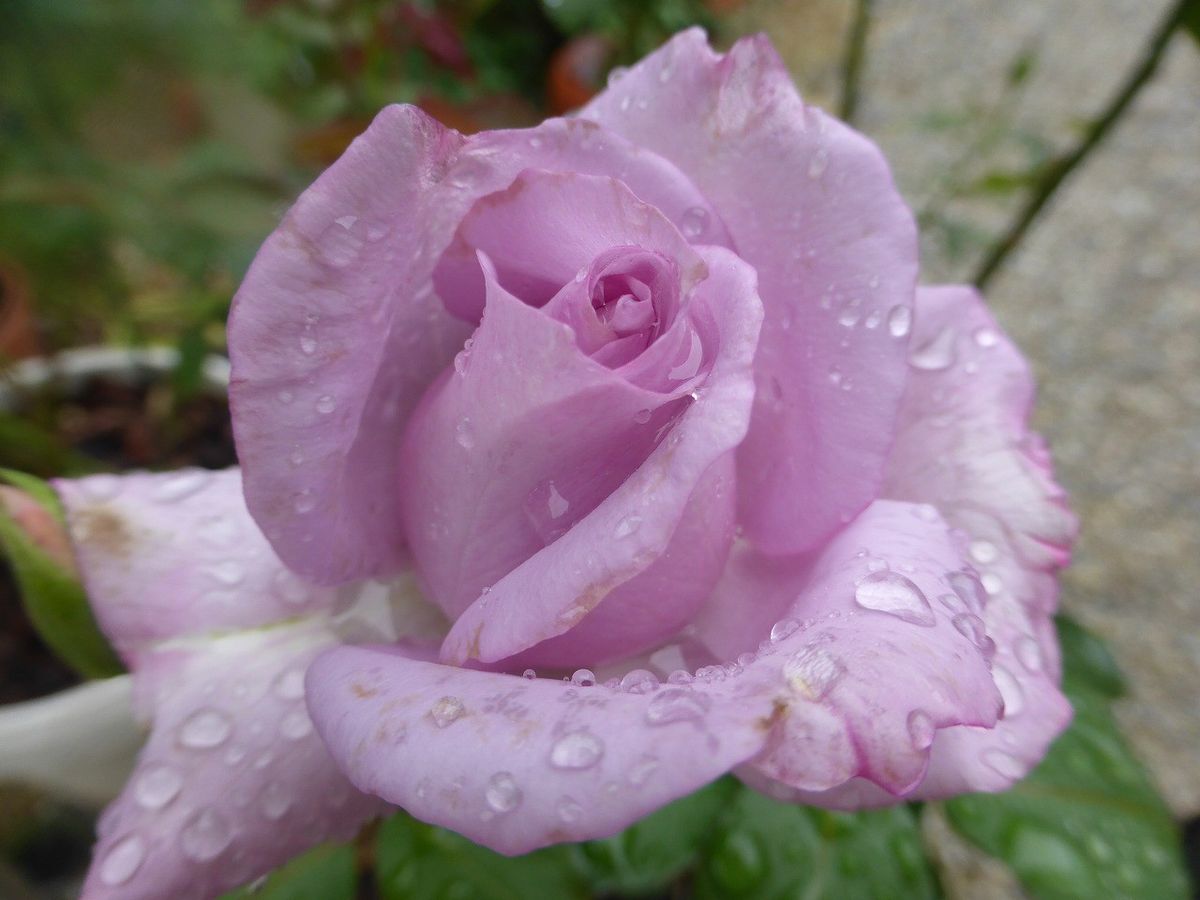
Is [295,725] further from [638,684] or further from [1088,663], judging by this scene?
[1088,663]

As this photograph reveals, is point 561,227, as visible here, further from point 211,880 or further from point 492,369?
point 211,880

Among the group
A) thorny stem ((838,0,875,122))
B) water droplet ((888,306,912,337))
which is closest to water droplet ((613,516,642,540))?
water droplet ((888,306,912,337))

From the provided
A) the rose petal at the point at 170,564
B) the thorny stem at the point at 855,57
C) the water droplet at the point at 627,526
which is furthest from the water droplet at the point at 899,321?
the thorny stem at the point at 855,57

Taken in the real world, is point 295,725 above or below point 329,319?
below

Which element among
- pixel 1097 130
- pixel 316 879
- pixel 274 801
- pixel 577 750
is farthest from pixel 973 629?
pixel 1097 130

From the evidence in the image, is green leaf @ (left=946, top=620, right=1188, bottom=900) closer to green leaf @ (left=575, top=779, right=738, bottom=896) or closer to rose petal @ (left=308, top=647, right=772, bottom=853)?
green leaf @ (left=575, top=779, right=738, bottom=896)

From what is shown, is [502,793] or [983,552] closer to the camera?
[502,793]

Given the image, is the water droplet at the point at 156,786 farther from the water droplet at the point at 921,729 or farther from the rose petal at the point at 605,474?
the water droplet at the point at 921,729
